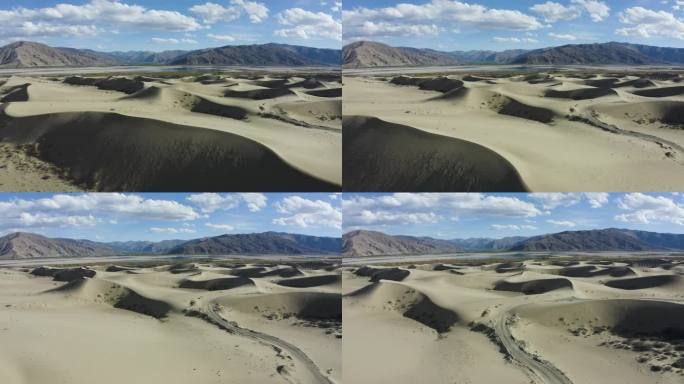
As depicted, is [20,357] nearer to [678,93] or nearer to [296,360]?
[296,360]

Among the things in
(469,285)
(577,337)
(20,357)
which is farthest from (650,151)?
(20,357)

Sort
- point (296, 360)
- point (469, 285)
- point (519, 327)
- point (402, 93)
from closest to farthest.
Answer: point (296, 360) < point (519, 327) < point (469, 285) < point (402, 93)

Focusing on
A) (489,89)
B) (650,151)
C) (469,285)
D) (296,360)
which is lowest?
(469,285)

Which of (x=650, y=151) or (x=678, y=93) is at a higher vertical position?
(x=678, y=93)

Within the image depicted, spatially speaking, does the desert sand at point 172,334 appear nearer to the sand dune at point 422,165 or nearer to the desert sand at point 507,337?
the desert sand at point 507,337

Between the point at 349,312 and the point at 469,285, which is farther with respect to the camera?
the point at 469,285

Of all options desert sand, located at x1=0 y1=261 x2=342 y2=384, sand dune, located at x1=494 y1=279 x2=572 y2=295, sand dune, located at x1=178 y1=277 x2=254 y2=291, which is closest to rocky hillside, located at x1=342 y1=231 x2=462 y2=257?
sand dune, located at x1=494 y1=279 x2=572 y2=295

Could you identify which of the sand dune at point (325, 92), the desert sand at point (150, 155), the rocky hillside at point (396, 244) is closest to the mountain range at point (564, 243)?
the rocky hillside at point (396, 244)
